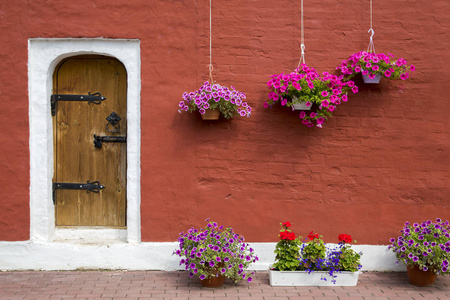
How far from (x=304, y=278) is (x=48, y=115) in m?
3.19

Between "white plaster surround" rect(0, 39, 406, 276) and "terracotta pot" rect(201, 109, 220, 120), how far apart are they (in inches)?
30.1

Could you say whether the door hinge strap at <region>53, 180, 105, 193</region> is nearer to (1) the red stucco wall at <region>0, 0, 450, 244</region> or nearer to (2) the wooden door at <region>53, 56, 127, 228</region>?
(2) the wooden door at <region>53, 56, 127, 228</region>

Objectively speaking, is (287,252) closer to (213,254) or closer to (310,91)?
(213,254)

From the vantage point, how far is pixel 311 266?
4988 millimetres

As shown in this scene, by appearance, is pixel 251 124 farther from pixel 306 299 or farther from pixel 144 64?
pixel 306 299

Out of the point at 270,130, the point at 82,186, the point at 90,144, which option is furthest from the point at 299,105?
the point at 82,186

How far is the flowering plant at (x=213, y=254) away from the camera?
15.6 feet

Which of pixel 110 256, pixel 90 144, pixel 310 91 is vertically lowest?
pixel 110 256

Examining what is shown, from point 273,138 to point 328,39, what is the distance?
1206 mm

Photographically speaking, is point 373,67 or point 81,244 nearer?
point 373,67

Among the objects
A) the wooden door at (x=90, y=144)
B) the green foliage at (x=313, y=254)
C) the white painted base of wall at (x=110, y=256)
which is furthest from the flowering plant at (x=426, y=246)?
the wooden door at (x=90, y=144)

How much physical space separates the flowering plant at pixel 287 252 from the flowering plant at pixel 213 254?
11.2 inches

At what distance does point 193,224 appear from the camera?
5.43m

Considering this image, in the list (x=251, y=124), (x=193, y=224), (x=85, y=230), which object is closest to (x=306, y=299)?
(x=193, y=224)
